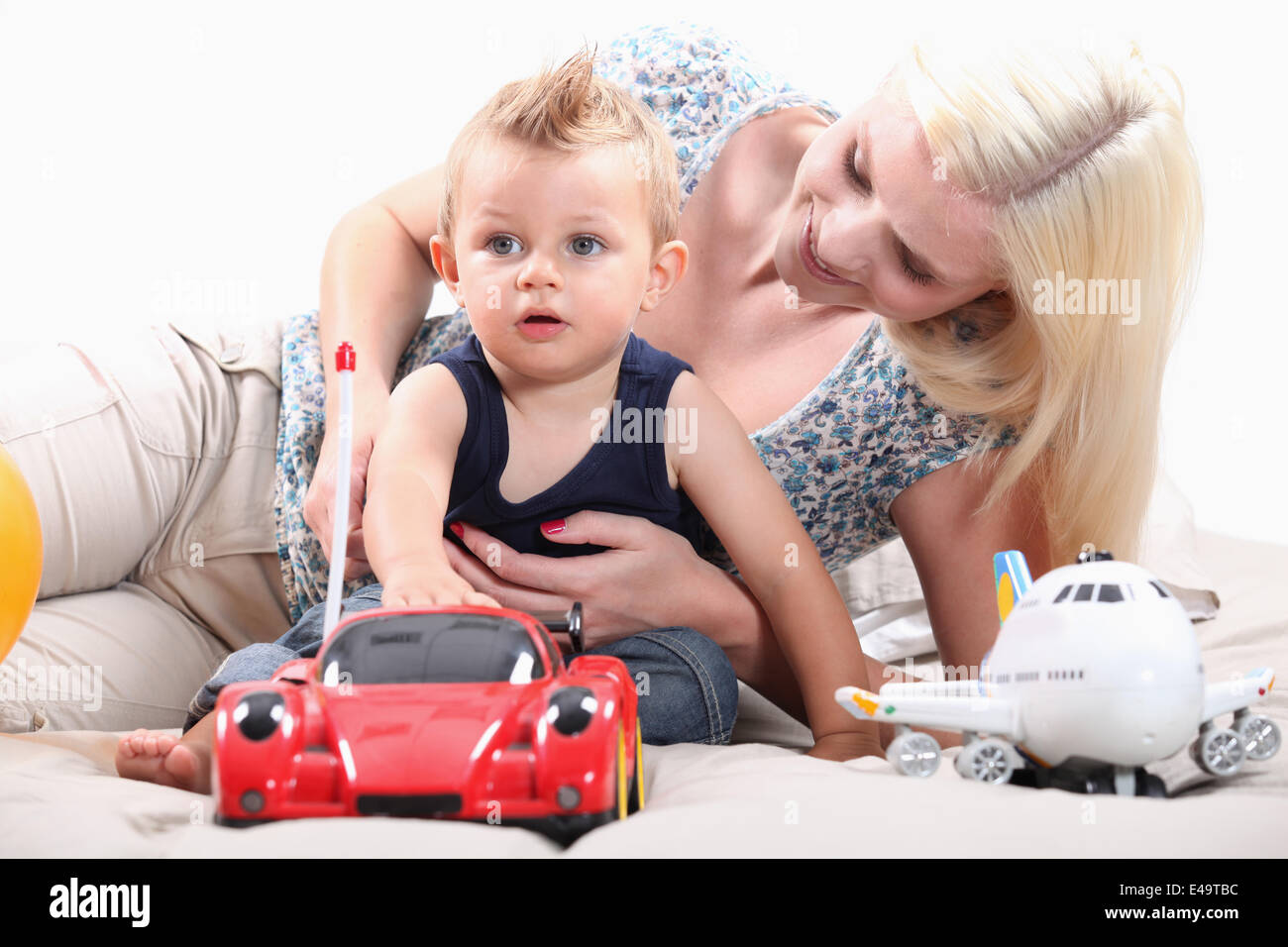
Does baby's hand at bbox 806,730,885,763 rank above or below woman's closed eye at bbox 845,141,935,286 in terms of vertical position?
below

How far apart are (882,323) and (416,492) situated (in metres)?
0.65

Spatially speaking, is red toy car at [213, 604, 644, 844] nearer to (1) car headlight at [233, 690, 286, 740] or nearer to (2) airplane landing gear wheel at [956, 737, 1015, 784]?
(1) car headlight at [233, 690, 286, 740]

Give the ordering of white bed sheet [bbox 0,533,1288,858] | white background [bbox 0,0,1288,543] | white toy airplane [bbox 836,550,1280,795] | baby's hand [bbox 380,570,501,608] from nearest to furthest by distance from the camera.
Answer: white bed sheet [bbox 0,533,1288,858], white toy airplane [bbox 836,550,1280,795], baby's hand [bbox 380,570,501,608], white background [bbox 0,0,1288,543]

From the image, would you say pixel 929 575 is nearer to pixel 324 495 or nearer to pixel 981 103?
pixel 981 103

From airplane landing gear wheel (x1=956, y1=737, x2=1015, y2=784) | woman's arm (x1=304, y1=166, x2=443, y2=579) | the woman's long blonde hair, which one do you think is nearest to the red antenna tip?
woman's arm (x1=304, y1=166, x2=443, y2=579)

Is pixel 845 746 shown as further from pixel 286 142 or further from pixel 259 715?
pixel 286 142

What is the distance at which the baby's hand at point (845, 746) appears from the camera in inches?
42.9

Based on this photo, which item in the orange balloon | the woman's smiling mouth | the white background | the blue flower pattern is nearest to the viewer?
the orange balloon

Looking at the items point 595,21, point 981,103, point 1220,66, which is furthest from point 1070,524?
point 595,21

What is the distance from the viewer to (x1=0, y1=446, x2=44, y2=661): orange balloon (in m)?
1.03

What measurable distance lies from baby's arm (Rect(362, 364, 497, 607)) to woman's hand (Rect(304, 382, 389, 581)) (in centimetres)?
8

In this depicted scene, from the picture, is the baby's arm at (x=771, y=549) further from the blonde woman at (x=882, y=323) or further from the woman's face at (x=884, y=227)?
the woman's face at (x=884, y=227)

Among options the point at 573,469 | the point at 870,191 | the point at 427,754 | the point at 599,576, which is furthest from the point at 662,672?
the point at 870,191
